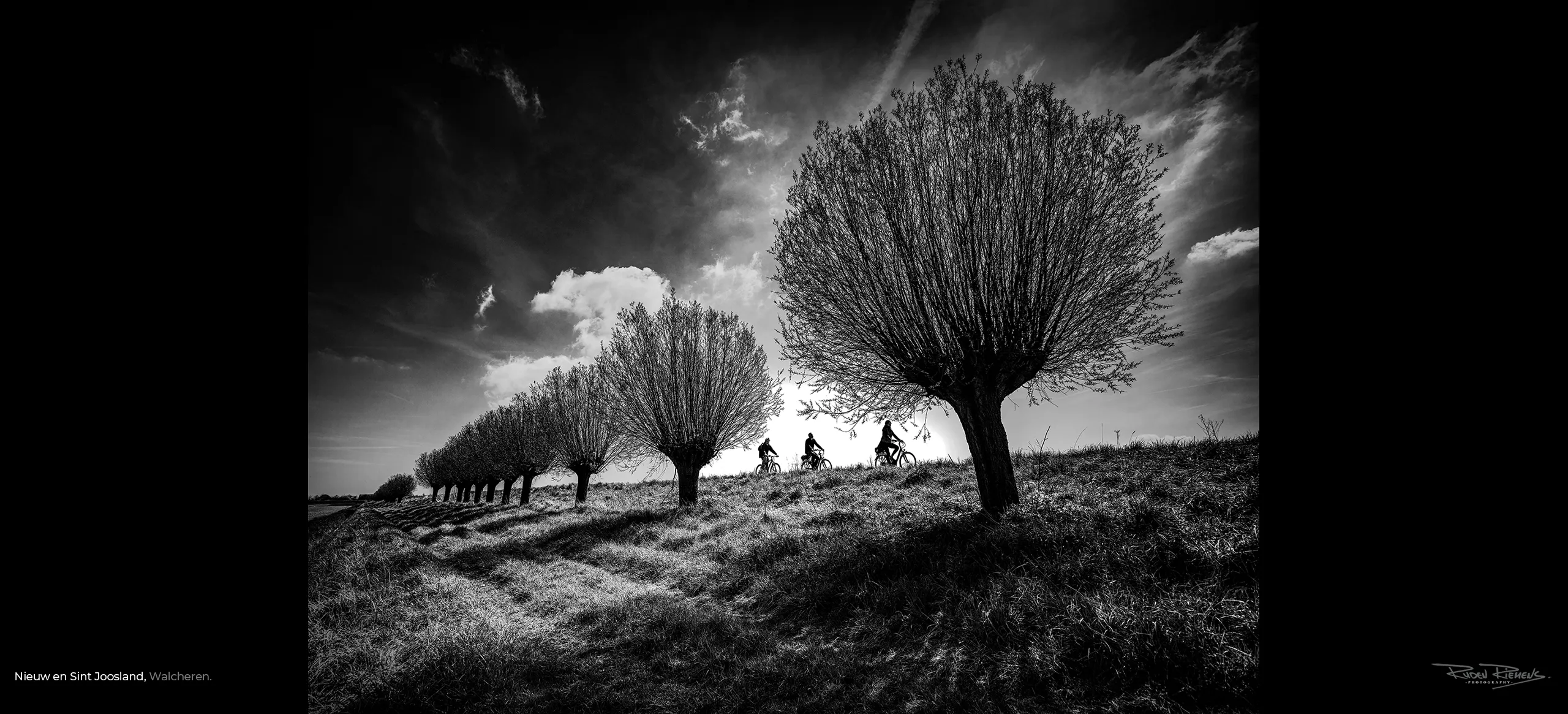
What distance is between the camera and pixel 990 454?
7.05 metres

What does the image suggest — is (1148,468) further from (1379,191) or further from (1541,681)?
(1379,191)

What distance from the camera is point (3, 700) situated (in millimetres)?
1567

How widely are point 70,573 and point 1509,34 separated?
4.74m

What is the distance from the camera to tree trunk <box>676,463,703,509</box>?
1593 centimetres

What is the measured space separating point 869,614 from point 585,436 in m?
21.4

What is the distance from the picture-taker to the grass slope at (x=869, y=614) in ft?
11.0

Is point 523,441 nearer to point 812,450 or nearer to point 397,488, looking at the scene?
point 812,450

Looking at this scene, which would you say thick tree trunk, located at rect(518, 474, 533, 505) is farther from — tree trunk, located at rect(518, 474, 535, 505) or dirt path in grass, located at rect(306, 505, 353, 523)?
dirt path in grass, located at rect(306, 505, 353, 523)

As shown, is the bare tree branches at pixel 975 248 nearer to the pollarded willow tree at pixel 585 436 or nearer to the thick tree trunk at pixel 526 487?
the pollarded willow tree at pixel 585 436

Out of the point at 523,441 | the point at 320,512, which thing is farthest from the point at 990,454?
the point at 320,512

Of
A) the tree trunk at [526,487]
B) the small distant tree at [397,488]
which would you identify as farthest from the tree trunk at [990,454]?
the small distant tree at [397,488]

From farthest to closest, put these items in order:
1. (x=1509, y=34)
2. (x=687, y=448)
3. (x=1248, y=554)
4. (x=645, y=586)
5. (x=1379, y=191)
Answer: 1. (x=687, y=448)
2. (x=645, y=586)
3. (x=1248, y=554)
4. (x=1379, y=191)
5. (x=1509, y=34)

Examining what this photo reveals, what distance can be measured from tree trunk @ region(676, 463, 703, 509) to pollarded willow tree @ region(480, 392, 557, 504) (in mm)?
12039

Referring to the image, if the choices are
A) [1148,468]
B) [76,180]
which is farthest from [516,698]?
[1148,468]
